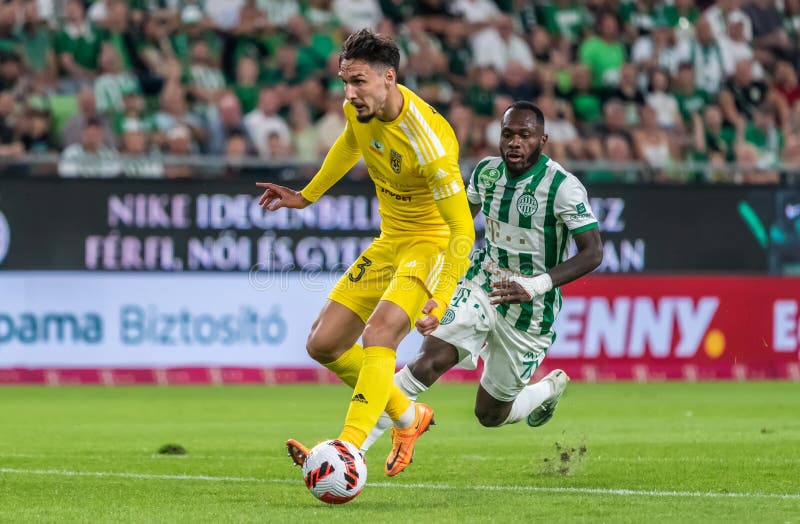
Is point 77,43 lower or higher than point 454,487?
higher

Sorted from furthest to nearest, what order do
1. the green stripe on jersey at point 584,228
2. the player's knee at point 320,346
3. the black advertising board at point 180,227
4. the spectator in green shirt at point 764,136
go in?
the spectator in green shirt at point 764,136, the black advertising board at point 180,227, the green stripe on jersey at point 584,228, the player's knee at point 320,346

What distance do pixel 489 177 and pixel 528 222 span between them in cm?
39

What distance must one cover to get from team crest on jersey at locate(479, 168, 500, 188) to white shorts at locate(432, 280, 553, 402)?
24.0 inches

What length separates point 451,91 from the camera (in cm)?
1728

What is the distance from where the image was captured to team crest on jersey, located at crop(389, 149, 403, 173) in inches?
301

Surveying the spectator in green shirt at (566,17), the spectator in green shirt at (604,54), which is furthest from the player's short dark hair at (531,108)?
the spectator in green shirt at (566,17)

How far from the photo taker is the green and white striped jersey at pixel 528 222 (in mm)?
8398

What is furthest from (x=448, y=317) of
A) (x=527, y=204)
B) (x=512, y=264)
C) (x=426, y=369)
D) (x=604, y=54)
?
(x=604, y=54)

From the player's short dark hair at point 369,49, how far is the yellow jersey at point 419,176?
1.07 ft

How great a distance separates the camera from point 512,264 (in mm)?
8633

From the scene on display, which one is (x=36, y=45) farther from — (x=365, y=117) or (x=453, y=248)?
(x=453, y=248)

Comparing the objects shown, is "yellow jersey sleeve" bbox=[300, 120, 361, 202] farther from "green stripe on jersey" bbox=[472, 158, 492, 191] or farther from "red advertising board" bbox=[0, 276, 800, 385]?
"red advertising board" bbox=[0, 276, 800, 385]

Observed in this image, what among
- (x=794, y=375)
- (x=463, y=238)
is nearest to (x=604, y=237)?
(x=794, y=375)

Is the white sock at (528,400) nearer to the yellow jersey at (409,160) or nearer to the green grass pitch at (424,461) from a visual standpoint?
the green grass pitch at (424,461)
